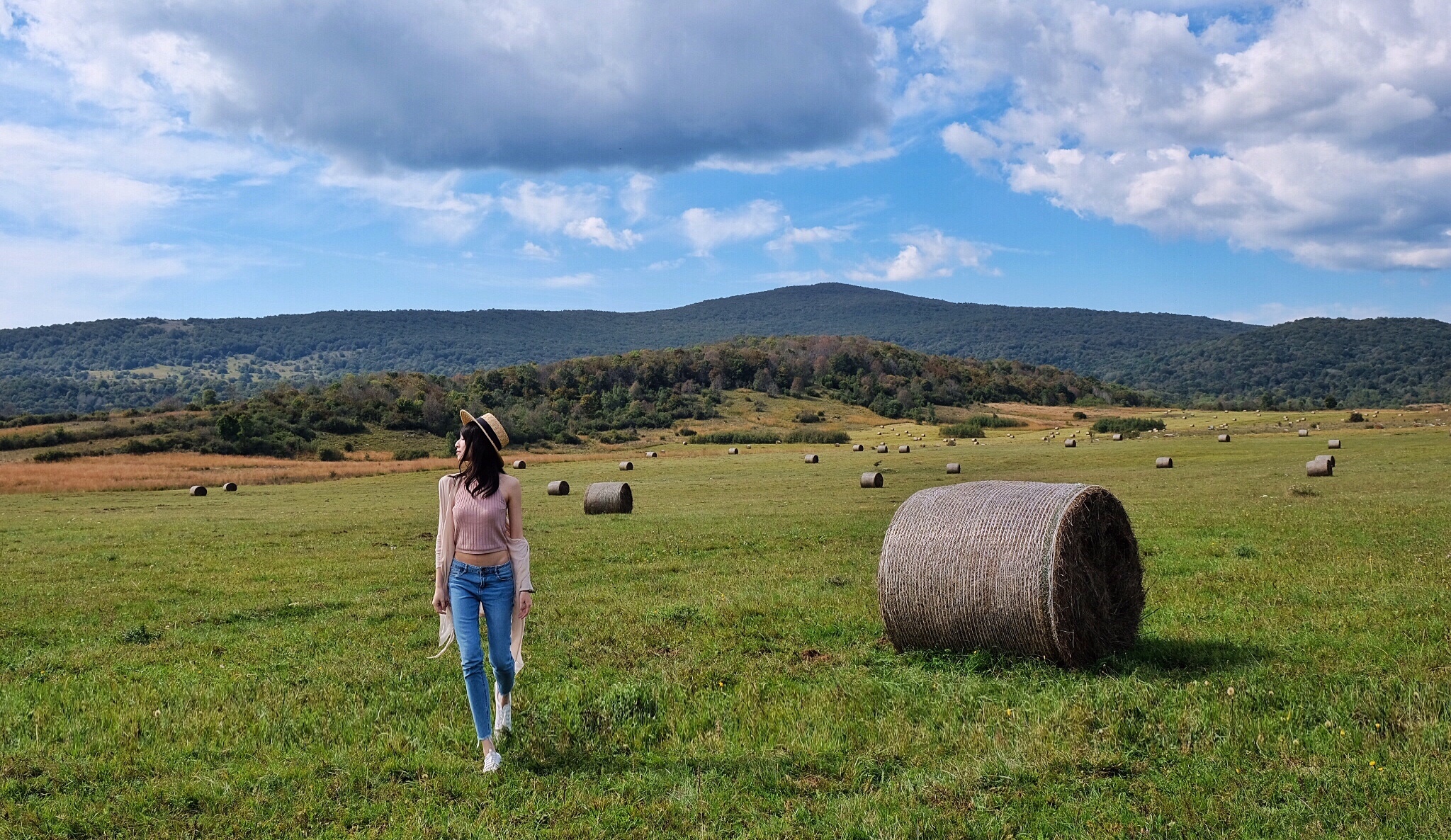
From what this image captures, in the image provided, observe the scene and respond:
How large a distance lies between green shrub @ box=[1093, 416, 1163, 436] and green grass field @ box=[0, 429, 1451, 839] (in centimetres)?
7293

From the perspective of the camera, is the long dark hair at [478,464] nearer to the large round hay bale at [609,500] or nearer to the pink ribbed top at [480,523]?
the pink ribbed top at [480,523]

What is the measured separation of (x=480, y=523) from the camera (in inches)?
290

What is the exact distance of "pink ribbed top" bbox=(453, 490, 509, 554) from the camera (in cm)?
737

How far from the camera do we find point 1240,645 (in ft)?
32.4

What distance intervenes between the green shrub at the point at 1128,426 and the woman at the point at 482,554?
85.7 meters

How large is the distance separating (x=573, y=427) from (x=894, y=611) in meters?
108

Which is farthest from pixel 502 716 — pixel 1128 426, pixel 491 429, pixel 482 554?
pixel 1128 426

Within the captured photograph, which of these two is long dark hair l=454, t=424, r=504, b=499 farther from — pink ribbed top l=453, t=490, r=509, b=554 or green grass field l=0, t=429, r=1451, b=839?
green grass field l=0, t=429, r=1451, b=839

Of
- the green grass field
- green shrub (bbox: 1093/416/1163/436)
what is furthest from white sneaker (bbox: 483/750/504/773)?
green shrub (bbox: 1093/416/1163/436)

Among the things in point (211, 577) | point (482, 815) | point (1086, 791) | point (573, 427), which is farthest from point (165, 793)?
point (573, 427)

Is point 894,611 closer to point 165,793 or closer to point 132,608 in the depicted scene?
point 165,793

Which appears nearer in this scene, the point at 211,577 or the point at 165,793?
the point at 165,793

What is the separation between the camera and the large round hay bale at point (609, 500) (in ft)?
104

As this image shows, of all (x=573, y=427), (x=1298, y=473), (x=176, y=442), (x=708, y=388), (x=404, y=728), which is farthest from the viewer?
(x=708, y=388)
